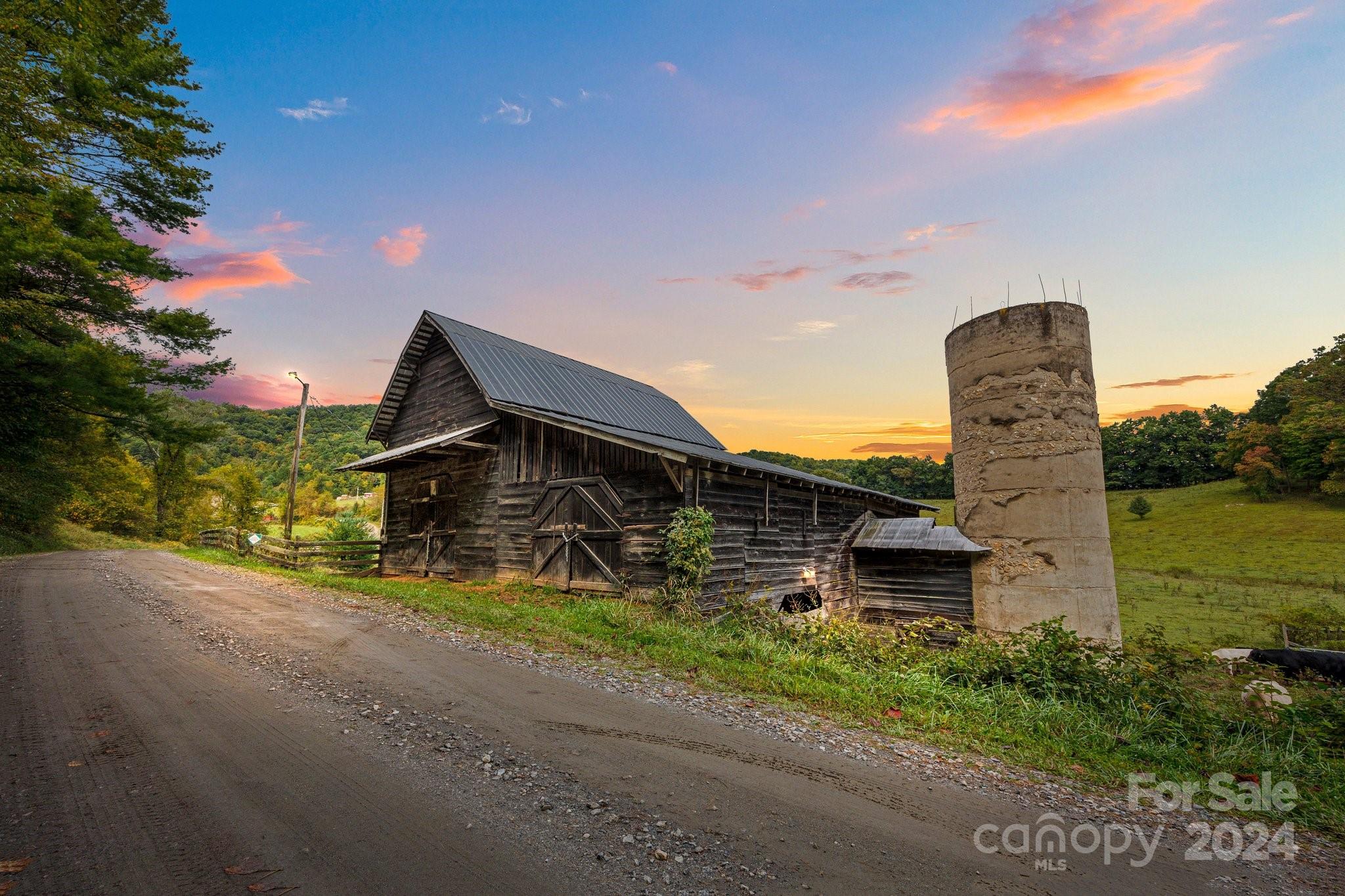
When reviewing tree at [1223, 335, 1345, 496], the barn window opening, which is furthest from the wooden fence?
tree at [1223, 335, 1345, 496]

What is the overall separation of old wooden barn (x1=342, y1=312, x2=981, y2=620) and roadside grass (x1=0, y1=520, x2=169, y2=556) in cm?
1751

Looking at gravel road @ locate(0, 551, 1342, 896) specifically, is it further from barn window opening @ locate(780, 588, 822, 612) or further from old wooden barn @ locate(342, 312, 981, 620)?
barn window opening @ locate(780, 588, 822, 612)

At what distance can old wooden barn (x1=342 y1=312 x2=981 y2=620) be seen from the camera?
1252 centimetres

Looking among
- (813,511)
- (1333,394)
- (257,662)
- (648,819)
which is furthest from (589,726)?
(1333,394)

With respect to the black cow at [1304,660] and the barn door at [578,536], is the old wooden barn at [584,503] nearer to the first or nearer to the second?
the barn door at [578,536]

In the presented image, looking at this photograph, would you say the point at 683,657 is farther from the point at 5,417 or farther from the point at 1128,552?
the point at 1128,552

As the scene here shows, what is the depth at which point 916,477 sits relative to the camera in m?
65.7

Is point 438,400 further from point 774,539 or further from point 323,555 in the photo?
point 774,539

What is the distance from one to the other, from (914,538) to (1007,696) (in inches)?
404

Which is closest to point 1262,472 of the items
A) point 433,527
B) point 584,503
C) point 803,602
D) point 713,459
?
point 803,602

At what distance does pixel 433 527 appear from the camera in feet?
56.6

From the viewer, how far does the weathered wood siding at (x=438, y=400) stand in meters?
17.4

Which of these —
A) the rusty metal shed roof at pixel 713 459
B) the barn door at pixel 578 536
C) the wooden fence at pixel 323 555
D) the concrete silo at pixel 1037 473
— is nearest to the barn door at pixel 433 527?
the wooden fence at pixel 323 555

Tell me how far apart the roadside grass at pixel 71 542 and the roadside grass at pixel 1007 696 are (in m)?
27.3
